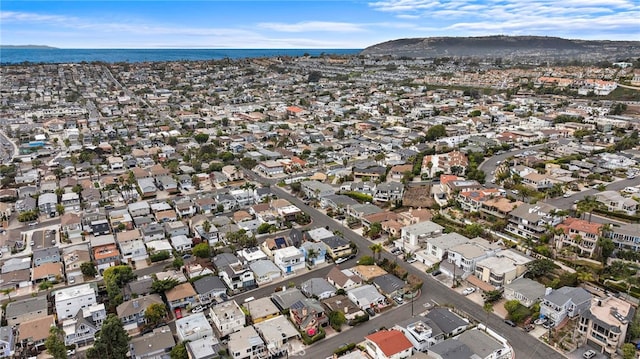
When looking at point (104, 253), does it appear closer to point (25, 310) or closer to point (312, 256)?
point (25, 310)

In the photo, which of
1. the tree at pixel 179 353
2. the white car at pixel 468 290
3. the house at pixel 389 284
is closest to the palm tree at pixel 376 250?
the house at pixel 389 284

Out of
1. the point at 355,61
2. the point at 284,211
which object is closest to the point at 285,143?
the point at 284,211

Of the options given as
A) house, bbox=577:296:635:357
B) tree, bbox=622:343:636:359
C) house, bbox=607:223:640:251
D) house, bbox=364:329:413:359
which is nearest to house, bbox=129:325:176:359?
house, bbox=364:329:413:359

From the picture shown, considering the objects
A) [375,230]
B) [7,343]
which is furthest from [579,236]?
[7,343]

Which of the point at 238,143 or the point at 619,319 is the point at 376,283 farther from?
the point at 238,143

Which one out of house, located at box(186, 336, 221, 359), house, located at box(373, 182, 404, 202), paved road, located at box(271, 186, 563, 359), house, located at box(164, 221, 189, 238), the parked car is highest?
house, located at box(373, 182, 404, 202)

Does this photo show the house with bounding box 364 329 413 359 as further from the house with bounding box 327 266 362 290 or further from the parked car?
the parked car
